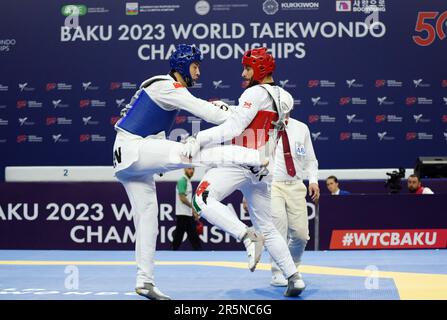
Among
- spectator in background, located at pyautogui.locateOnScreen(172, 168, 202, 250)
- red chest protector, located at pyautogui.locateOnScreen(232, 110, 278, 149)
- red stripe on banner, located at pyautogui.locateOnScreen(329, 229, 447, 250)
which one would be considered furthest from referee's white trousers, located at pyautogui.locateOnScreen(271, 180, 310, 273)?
spectator in background, located at pyautogui.locateOnScreen(172, 168, 202, 250)

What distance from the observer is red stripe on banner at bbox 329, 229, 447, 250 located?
437 inches

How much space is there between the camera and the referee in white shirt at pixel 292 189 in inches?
268

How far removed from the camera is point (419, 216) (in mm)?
11164

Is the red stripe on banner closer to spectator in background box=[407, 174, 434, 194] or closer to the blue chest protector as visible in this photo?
spectator in background box=[407, 174, 434, 194]

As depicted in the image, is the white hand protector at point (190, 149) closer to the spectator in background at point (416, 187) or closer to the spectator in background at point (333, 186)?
the spectator in background at point (333, 186)

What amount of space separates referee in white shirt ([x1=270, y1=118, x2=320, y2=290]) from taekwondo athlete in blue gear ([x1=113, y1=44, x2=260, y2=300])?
1.58 m

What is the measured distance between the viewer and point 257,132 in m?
5.73

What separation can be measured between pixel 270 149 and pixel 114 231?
6696mm

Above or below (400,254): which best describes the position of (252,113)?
above

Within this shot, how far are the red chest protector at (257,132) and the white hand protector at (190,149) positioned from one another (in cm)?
58

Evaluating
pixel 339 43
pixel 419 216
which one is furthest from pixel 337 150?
pixel 419 216

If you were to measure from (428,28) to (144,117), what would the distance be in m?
11.6
